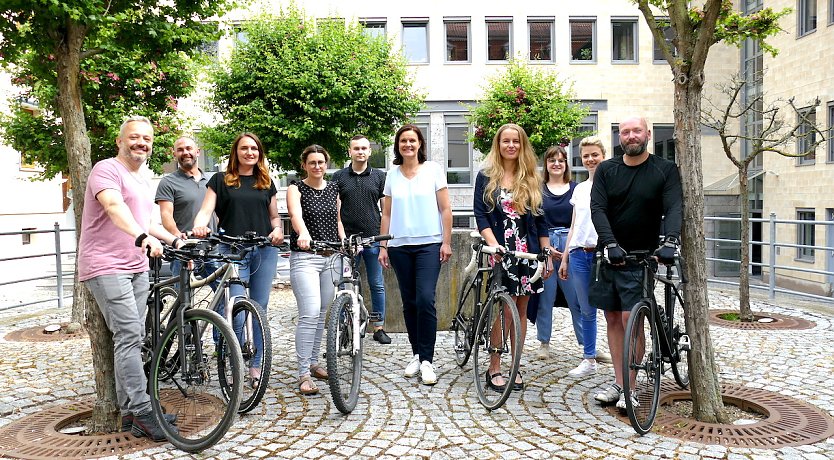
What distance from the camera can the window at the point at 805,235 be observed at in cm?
1987

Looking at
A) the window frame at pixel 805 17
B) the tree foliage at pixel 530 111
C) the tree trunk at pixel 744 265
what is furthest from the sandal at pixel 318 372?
the window frame at pixel 805 17

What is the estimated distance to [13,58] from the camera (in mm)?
5832

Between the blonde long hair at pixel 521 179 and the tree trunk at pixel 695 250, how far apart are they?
1.22 metres

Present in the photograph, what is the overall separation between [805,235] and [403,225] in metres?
18.4

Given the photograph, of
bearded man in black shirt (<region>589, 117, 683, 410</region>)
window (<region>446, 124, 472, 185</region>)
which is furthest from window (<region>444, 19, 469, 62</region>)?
bearded man in black shirt (<region>589, 117, 683, 410</region>)

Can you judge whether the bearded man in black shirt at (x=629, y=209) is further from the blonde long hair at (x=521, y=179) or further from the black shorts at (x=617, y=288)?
the blonde long hair at (x=521, y=179)

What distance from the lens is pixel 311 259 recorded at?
5.78 metres

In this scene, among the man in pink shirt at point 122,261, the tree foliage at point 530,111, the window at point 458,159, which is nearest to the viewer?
the man in pink shirt at point 122,261

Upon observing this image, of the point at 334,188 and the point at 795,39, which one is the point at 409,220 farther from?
the point at 795,39

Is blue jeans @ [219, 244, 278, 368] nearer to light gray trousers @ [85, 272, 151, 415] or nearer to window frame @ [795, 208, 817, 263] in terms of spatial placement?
light gray trousers @ [85, 272, 151, 415]

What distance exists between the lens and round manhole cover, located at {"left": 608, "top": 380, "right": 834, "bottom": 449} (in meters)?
4.48

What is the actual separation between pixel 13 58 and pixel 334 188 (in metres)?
2.92

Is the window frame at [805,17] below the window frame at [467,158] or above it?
above

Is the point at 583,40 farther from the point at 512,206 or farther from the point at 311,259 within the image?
the point at 311,259
